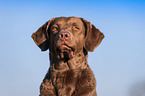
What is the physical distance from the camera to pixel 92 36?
735 centimetres

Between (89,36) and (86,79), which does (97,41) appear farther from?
(86,79)

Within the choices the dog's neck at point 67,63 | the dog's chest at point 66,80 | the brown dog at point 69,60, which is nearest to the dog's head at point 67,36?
the brown dog at point 69,60

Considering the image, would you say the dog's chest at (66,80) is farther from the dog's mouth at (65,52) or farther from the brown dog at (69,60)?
the dog's mouth at (65,52)

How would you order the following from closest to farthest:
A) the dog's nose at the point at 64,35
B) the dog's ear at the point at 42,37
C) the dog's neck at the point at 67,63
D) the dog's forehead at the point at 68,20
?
the dog's nose at the point at 64,35 < the dog's neck at the point at 67,63 < the dog's forehead at the point at 68,20 < the dog's ear at the point at 42,37

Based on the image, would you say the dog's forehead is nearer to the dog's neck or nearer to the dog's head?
the dog's head

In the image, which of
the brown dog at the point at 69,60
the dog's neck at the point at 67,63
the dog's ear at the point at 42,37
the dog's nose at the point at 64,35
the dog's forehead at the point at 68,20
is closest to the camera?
the dog's nose at the point at 64,35

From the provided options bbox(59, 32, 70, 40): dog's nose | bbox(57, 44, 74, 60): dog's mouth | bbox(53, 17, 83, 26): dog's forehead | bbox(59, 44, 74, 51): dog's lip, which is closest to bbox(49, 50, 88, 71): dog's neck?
bbox(57, 44, 74, 60): dog's mouth

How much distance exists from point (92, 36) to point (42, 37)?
1.35m

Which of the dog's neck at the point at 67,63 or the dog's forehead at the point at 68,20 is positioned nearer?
the dog's neck at the point at 67,63

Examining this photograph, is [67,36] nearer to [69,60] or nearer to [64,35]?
[64,35]

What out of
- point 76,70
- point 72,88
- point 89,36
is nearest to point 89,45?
point 89,36

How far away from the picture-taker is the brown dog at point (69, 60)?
22.1ft

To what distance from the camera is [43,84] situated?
7.07 meters

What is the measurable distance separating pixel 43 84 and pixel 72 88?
2.58 feet
